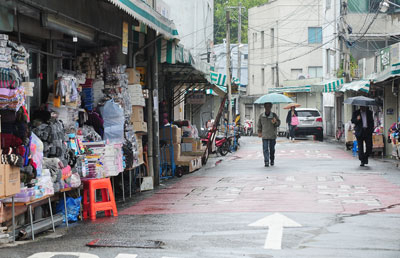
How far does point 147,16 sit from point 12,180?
5.48 meters

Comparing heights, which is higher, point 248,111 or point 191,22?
point 191,22

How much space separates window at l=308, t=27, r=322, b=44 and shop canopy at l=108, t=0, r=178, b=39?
4576cm

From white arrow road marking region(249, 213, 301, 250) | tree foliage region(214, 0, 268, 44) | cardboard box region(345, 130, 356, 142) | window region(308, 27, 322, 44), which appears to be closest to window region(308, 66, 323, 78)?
window region(308, 27, 322, 44)

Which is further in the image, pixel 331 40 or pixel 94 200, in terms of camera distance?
pixel 331 40

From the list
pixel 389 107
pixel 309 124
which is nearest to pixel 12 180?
pixel 389 107

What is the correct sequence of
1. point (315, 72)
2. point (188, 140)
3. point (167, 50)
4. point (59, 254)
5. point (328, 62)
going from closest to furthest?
point (59, 254)
point (167, 50)
point (188, 140)
point (328, 62)
point (315, 72)

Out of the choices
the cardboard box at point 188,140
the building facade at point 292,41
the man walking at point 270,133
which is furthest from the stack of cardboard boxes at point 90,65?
the building facade at point 292,41

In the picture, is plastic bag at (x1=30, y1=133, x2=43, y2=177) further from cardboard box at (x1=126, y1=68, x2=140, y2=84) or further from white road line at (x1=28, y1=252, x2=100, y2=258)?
cardboard box at (x1=126, y1=68, x2=140, y2=84)

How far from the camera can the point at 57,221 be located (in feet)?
34.3

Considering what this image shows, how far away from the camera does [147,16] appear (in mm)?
13352

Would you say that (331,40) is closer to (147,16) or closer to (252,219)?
(147,16)

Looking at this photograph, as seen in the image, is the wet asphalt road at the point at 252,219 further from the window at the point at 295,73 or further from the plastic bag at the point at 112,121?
the window at the point at 295,73

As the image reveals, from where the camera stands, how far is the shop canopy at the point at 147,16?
1184 centimetres

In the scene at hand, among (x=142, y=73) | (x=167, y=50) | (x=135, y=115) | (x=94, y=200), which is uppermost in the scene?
(x=167, y=50)
